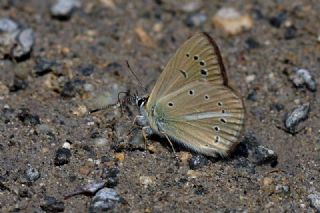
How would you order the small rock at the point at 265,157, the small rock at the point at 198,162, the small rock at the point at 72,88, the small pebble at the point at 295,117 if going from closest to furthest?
the small rock at the point at 198,162
the small rock at the point at 265,157
the small pebble at the point at 295,117
the small rock at the point at 72,88

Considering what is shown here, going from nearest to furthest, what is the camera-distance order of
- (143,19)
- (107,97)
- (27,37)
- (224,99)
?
(224,99) → (107,97) → (27,37) → (143,19)

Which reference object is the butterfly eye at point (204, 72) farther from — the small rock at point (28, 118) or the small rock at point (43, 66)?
the small rock at point (43, 66)

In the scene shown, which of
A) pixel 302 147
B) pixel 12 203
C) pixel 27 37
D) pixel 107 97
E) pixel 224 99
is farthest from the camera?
pixel 27 37

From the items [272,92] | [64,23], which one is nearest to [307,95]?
[272,92]

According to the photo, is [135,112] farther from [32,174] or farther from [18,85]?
[32,174]

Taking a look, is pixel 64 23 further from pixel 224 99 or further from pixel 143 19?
pixel 224 99

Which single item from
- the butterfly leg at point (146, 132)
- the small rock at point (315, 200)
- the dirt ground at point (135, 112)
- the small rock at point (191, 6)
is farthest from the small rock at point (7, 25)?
the small rock at point (315, 200)

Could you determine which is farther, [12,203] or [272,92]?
[272,92]
